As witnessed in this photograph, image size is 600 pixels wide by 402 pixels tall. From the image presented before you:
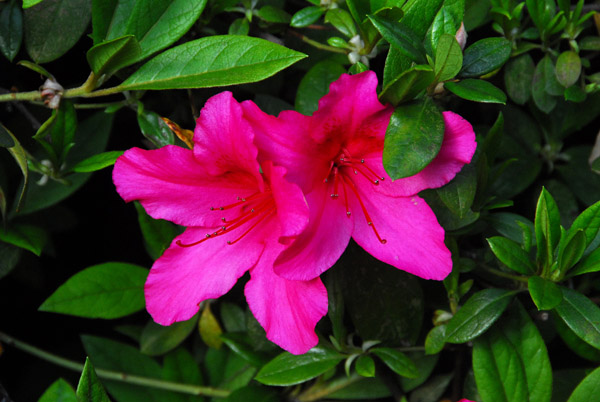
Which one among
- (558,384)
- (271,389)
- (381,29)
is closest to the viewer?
(381,29)

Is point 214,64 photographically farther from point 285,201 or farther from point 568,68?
point 568,68

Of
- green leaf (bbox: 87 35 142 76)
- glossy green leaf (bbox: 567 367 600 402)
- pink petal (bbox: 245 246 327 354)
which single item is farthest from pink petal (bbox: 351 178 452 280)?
green leaf (bbox: 87 35 142 76)

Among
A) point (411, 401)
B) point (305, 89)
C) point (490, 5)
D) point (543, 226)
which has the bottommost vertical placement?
point (411, 401)

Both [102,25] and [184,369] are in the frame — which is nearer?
[102,25]

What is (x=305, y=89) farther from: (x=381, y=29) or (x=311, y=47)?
(x=381, y=29)

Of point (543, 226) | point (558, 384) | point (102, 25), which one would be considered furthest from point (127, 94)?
point (558, 384)

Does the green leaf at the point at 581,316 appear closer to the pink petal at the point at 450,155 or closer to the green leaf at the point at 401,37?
the pink petal at the point at 450,155

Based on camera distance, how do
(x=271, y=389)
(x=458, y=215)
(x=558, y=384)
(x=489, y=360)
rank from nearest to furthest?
(x=458, y=215) → (x=489, y=360) → (x=558, y=384) → (x=271, y=389)

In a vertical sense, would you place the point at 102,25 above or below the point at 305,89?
above
